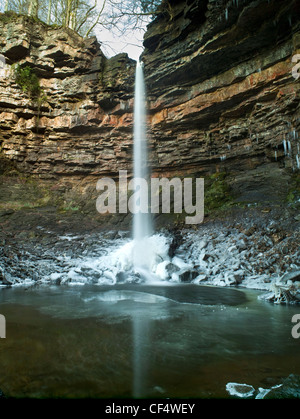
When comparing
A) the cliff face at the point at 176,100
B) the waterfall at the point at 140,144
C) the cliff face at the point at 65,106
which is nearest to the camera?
the cliff face at the point at 176,100

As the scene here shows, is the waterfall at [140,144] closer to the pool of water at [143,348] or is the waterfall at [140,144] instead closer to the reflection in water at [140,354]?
the pool of water at [143,348]

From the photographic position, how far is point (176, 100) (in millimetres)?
12945

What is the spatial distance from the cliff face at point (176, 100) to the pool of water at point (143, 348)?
25.0ft

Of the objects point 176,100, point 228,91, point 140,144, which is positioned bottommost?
point 140,144

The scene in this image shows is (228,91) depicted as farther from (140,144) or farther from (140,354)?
(140,354)

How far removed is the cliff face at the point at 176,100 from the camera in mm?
10266

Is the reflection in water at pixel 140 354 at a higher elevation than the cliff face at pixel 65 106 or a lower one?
lower

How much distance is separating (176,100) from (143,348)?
42.0 feet

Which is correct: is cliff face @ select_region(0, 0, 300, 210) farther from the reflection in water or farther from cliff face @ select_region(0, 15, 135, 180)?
the reflection in water

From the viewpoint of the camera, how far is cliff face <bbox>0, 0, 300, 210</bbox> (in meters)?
10.3

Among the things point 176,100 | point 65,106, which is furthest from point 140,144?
point 65,106

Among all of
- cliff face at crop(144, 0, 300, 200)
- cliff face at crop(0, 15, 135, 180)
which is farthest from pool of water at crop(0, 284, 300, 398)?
cliff face at crop(0, 15, 135, 180)

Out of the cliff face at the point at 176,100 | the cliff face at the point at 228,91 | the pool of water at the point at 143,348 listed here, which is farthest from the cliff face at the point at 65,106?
the pool of water at the point at 143,348

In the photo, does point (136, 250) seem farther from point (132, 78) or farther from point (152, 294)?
point (132, 78)
